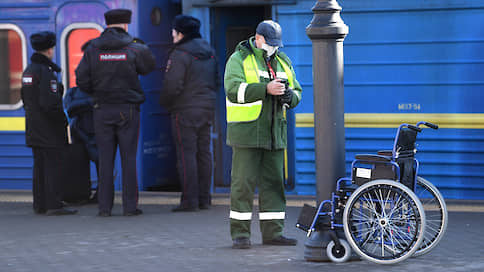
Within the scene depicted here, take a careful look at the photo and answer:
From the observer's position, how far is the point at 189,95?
854 cm

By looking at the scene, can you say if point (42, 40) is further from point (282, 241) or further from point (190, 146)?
point (282, 241)

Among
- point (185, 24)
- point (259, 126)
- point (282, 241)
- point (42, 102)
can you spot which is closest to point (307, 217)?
point (282, 241)

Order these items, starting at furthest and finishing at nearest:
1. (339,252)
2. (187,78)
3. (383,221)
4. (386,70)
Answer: (386,70), (187,78), (339,252), (383,221)

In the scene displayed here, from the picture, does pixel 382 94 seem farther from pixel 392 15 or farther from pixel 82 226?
pixel 82 226

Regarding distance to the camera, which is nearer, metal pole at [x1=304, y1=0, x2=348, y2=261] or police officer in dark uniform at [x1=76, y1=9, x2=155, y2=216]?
metal pole at [x1=304, y1=0, x2=348, y2=261]

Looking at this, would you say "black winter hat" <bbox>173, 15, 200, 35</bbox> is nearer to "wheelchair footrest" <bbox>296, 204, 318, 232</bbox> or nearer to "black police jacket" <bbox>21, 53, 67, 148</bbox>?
"black police jacket" <bbox>21, 53, 67, 148</bbox>

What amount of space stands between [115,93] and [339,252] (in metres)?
3.19

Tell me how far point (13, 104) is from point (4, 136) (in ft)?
1.26

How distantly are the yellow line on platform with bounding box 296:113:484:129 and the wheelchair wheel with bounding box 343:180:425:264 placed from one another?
120 inches

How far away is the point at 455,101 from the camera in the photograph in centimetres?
870

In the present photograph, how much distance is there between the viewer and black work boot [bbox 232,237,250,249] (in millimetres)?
6645

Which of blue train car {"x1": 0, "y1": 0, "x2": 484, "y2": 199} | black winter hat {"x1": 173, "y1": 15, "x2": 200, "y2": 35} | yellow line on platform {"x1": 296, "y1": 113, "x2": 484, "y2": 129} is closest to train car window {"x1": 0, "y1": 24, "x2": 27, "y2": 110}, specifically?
blue train car {"x1": 0, "y1": 0, "x2": 484, "y2": 199}

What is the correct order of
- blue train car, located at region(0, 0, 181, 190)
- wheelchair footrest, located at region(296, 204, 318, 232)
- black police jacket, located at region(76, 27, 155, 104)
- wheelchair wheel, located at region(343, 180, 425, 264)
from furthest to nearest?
blue train car, located at region(0, 0, 181, 190)
black police jacket, located at region(76, 27, 155, 104)
wheelchair footrest, located at region(296, 204, 318, 232)
wheelchair wheel, located at region(343, 180, 425, 264)

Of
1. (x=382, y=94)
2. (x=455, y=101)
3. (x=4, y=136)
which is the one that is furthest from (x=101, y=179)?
(x=455, y=101)
